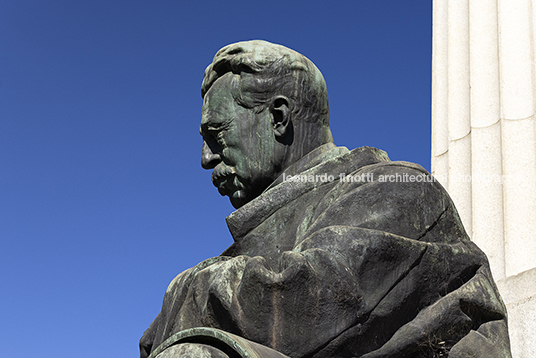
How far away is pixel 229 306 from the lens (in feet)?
13.2

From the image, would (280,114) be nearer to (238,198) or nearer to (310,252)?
(238,198)

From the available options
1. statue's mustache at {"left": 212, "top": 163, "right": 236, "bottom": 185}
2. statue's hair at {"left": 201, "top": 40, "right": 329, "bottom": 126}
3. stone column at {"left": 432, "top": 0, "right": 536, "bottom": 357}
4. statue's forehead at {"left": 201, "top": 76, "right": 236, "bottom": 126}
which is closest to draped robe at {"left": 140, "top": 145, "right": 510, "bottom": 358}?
statue's mustache at {"left": 212, "top": 163, "right": 236, "bottom": 185}

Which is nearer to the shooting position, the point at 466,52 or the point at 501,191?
the point at 501,191

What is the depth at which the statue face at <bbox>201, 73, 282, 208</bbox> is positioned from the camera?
5102 mm

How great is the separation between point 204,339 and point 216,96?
1901 mm

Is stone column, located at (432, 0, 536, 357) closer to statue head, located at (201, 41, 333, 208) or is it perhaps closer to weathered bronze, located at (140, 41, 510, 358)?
weathered bronze, located at (140, 41, 510, 358)

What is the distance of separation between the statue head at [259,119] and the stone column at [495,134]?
2.74 m

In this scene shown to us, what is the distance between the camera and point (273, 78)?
16.9 feet

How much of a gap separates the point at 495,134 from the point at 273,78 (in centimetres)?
345

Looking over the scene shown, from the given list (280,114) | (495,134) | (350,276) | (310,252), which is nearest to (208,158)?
(280,114)

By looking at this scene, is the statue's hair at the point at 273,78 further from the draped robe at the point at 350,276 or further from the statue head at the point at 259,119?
the draped robe at the point at 350,276

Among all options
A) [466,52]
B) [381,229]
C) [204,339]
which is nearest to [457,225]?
[381,229]

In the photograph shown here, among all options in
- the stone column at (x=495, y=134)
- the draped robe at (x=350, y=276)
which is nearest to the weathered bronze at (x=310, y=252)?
the draped robe at (x=350, y=276)

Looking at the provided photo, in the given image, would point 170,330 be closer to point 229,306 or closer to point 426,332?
point 229,306
